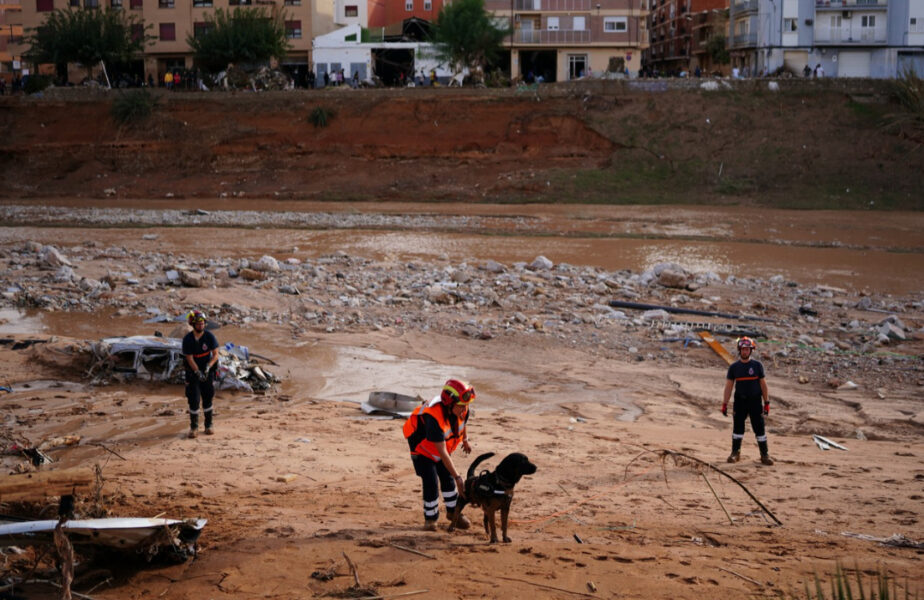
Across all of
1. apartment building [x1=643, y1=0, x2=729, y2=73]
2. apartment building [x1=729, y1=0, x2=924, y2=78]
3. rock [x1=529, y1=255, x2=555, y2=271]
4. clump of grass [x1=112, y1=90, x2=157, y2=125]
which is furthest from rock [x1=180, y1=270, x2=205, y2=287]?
apartment building [x1=643, y1=0, x2=729, y2=73]

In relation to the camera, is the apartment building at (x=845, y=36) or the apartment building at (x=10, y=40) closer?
the apartment building at (x=845, y=36)

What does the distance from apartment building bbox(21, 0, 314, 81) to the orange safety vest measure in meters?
55.4

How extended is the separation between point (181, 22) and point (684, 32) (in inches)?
1620

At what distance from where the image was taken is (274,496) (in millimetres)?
8250

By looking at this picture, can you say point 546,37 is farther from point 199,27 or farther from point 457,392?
point 457,392

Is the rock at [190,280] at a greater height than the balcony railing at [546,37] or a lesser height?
lesser

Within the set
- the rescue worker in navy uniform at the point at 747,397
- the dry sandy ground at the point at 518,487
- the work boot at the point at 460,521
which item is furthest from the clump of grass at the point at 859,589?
the rescue worker in navy uniform at the point at 747,397

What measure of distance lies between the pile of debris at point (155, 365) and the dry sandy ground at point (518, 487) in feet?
0.87

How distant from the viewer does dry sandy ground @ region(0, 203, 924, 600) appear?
242 inches

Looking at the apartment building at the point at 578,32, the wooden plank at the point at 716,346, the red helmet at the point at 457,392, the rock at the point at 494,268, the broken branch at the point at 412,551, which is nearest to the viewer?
the broken branch at the point at 412,551

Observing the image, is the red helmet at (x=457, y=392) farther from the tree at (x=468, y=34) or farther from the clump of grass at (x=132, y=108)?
the tree at (x=468, y=34)

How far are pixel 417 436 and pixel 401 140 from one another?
4076 cm

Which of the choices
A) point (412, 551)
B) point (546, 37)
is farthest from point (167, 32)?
point (412, 551)

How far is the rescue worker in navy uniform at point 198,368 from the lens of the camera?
10.4 meters
